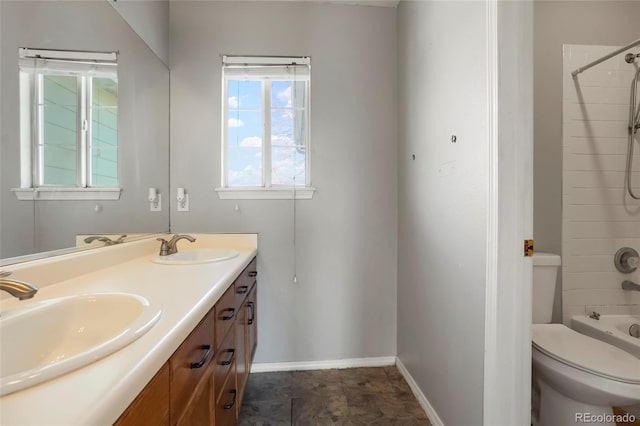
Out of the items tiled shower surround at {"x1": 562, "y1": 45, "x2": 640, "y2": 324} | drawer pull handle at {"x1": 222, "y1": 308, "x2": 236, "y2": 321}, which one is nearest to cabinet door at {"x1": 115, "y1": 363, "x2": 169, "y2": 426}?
Result: drawer pull handle at {"x1": 222, "y1": 308, "x2": 236, "y2": 321}

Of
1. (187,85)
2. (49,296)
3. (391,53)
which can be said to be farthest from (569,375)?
(187,85)

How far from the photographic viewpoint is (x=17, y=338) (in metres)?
0.56

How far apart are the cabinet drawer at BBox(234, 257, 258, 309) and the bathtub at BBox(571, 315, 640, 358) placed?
1958 mm

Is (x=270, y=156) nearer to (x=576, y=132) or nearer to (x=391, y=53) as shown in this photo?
(x=391, y=53)

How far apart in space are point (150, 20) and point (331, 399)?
8.36ft

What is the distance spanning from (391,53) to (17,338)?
7.43ft

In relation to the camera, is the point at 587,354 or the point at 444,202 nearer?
the point at 587,354

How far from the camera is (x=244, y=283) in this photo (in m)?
1.37

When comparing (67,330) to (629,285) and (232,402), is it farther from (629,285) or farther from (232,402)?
(629,285)

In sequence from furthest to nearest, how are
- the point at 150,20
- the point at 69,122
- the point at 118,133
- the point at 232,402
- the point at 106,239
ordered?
1. the point at 150,20
2. the point at 118,133
3. the point at 106,239
4. the point at 232,402
5. the point at 69,122

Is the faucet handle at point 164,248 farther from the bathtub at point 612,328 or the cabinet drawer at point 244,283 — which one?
the bathtub at point 612,328

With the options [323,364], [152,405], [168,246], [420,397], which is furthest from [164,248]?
[420,397]

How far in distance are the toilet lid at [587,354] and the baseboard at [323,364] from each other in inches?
37.9

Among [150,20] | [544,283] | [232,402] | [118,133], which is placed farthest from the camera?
[150,20]
